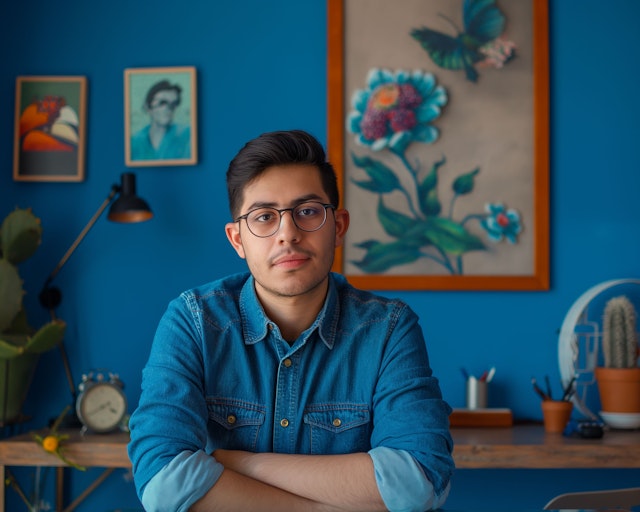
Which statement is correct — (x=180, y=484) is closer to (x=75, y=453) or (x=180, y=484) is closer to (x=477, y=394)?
(x=75, y=453)

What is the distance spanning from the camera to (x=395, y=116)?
306 cm

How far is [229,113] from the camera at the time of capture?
3086mm

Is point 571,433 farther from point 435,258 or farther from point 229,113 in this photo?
point 229,113

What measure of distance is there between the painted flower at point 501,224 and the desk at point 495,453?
0.79 metres

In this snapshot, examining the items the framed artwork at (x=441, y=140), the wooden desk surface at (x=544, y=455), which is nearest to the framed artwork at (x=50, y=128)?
the framed artwork at (x=441, y=140)

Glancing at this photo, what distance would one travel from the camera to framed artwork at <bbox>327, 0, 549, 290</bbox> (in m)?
3.04

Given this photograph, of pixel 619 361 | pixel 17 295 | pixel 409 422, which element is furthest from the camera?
pixel 619 361

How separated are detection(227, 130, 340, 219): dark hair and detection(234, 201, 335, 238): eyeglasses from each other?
0.06m

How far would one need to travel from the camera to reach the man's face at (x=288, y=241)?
1566 millimetres

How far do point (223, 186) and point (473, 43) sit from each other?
3.58 feet

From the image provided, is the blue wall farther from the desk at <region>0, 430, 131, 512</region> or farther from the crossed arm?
the crossed arm

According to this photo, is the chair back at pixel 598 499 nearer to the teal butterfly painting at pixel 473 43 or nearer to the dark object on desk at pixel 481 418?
the dark object on desk at pixel 481 418

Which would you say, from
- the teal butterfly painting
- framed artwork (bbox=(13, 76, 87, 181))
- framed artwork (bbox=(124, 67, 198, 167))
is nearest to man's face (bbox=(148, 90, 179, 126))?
framed artwork (bbox=(124, 67, 198, 167))

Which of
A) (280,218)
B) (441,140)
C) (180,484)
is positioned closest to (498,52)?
(441,140)
